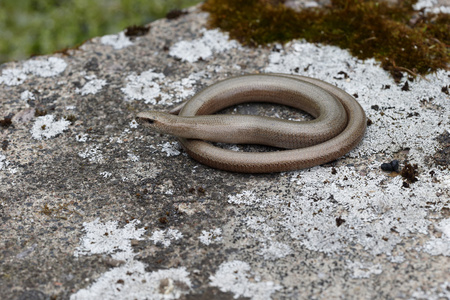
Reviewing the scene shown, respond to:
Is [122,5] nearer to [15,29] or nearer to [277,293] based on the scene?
[15,29]

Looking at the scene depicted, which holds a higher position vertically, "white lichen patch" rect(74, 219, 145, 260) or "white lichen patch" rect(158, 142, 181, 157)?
"white lichen patch" rect(158, 142, 181, 157)

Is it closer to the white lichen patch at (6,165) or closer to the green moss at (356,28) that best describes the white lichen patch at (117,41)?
the green moss at (356,28)

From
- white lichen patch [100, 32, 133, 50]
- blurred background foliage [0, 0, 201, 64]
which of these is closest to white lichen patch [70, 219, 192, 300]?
white lichen patch [100, 32, 133, 50]

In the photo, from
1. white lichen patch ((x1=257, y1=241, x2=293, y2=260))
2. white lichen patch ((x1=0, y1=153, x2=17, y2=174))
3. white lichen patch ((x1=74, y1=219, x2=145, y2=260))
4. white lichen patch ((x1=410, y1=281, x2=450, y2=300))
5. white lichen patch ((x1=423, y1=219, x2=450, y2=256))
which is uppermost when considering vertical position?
white lichen patch ((x1=423, y1=219, x2=450, y2=256))

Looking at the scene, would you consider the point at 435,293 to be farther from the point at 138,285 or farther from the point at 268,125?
the point at 268,125

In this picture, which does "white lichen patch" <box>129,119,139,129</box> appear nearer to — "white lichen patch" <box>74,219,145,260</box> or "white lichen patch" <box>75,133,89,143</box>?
"white lichen patch" <box>75,133,89,143</box>

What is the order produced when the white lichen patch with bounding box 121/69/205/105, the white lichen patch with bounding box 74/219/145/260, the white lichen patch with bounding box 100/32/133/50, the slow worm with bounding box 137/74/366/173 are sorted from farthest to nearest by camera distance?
1. the white lichen patch with bounding box 100/32/133/50
2. the white lichen patch with bounding box 121/69/205/105
3. the slow worm with bounding box 137/74/366/173
4. the white lichen patch with bounding box 74/219/145/260
